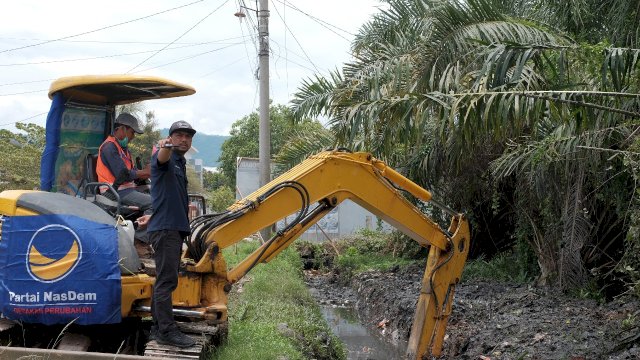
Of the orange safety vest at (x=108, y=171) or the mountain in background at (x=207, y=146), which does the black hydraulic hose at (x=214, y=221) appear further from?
the mountain in background at (x=207, y=146)

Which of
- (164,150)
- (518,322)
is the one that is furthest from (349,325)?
(164,150)

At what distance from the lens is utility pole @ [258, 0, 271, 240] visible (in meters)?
17.7

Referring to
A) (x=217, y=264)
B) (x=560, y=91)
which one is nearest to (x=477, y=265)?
(x=560, y=91)

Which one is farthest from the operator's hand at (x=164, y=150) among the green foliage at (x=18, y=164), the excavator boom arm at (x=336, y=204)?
the green foliage at (x=18, y=164)

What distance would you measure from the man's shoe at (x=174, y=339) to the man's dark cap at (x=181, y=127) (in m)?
1.62

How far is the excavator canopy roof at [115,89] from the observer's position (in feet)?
22.7

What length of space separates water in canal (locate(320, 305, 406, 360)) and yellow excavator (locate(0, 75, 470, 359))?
340 cm

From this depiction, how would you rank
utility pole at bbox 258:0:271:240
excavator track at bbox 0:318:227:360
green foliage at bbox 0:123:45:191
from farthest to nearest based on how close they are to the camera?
green foliage at bbox 0:123:45:191 → utility pole at bbox 258:0:271:240 → excavator track at bbox 0:318:227:360

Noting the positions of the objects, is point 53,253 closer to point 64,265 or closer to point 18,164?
point 64,265

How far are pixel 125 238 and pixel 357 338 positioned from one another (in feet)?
25.5

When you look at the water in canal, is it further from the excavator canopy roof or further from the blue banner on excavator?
the blue banner on excavator

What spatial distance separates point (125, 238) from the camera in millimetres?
6160

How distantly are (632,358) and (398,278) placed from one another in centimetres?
918

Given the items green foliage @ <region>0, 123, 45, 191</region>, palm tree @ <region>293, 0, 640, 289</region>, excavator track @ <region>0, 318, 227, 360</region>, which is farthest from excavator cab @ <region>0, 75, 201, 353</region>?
green foliage @ <region>0, 123, 45, 191</region>
